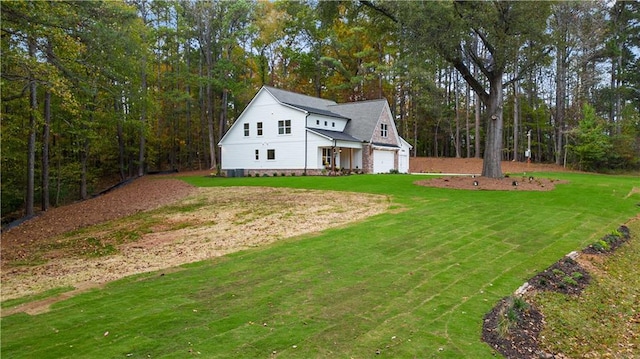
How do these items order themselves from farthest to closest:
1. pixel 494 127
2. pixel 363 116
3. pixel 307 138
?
pixel 363 116, pixel 307 138, pixel 494 127

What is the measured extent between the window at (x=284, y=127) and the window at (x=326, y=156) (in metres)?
3.11

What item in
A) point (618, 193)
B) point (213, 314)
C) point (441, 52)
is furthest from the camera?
point (441, 52)

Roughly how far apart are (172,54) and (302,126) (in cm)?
1920

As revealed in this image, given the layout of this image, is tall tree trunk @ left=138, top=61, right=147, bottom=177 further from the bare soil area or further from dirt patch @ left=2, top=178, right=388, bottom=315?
dirt patch @ left=2, top=178, right=388, bottom=315

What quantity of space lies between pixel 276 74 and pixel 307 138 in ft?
63.7

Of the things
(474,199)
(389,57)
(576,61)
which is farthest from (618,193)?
(389,57)

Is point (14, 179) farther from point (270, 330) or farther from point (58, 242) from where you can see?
point (270, 330)

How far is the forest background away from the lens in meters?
12.0

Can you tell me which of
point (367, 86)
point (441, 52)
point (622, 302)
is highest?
point (367, 86)

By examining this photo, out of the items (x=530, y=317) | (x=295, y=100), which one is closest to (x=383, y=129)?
(x=295, y=100)

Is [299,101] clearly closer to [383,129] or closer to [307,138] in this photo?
[307,138]

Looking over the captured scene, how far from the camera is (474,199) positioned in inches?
513

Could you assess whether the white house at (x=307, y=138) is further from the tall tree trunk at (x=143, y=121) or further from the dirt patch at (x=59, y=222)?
the dirt patch at (x=59, y=222)

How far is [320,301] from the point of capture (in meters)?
4.70
